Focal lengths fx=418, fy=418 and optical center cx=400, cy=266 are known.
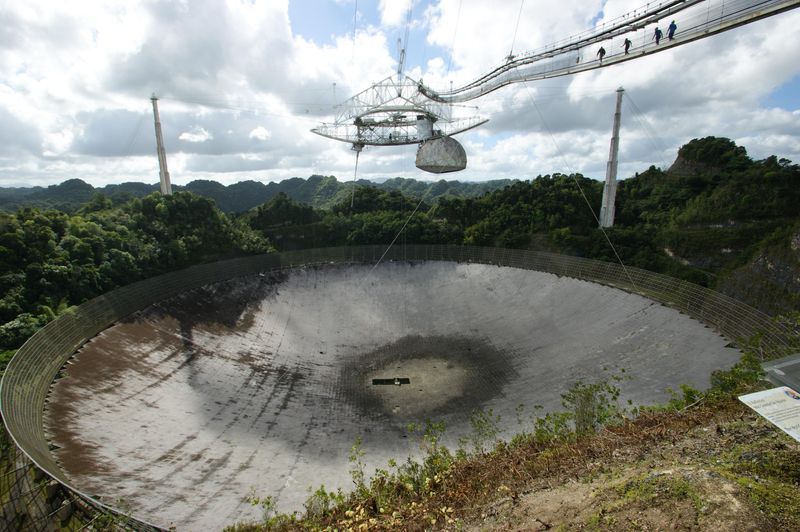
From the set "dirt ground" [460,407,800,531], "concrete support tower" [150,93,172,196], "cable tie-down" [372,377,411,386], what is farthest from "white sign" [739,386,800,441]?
"concrete support tower" [150,93,172,196]

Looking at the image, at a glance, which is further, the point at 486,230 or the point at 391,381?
the point at 486,230

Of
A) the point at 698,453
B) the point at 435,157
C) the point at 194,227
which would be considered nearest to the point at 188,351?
the point at 194,227

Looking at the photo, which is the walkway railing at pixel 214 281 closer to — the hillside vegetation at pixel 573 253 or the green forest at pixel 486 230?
the hillside vegetation at pixel 573 253

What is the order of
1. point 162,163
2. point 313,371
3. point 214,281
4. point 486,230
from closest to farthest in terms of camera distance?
point 313,371 < point 214,281 < point 162,163 < point 486,230

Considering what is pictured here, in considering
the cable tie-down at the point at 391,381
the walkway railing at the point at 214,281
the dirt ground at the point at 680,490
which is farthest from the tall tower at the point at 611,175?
the dirt ground at the point at 680,490

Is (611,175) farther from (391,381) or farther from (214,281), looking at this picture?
(214,281)

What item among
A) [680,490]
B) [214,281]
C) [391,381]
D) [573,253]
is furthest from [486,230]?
[680,490]
